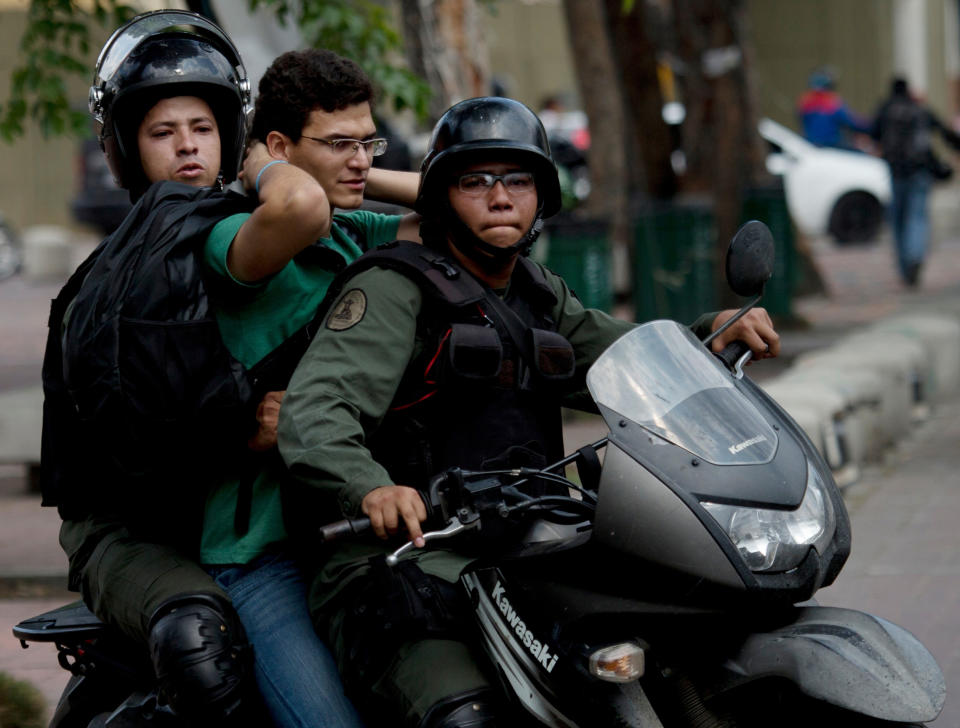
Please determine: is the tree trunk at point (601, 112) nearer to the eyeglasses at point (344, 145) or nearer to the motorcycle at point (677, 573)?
the eyeglasses at point (344, 145)

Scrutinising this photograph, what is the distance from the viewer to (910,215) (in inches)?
650

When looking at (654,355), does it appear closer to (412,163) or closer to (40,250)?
(412,163)

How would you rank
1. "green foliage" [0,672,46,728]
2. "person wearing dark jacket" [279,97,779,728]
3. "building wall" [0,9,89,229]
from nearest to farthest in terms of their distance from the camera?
"person wearing dark jacket" [279,97,779,728]
"green foliage" [0,672,46,728]
"building wall" [0,9,89,229]

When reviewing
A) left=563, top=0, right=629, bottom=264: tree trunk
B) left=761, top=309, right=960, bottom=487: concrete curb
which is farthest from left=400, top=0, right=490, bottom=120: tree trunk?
left=563, top=0, right=629, bottom=264: tree trunk

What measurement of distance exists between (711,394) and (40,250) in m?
18.3

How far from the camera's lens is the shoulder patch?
308 cm

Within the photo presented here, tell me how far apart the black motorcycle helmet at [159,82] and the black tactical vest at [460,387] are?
1.88ft

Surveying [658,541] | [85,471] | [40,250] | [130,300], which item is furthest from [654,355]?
[40,250]

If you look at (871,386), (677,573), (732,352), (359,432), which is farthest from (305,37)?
(677,573)

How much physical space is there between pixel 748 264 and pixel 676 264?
10111 mm

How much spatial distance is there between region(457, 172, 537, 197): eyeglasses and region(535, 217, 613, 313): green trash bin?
8238 millimetres

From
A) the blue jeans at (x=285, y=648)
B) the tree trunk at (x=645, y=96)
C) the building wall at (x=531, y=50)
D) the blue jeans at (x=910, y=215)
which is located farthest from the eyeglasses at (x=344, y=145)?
the building wall at (x=531, y=50)

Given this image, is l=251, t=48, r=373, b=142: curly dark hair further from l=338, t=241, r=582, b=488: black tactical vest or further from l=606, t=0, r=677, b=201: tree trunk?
l=606, t=0, r=677, b=201: tree trunk

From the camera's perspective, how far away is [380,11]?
26.6 feet
